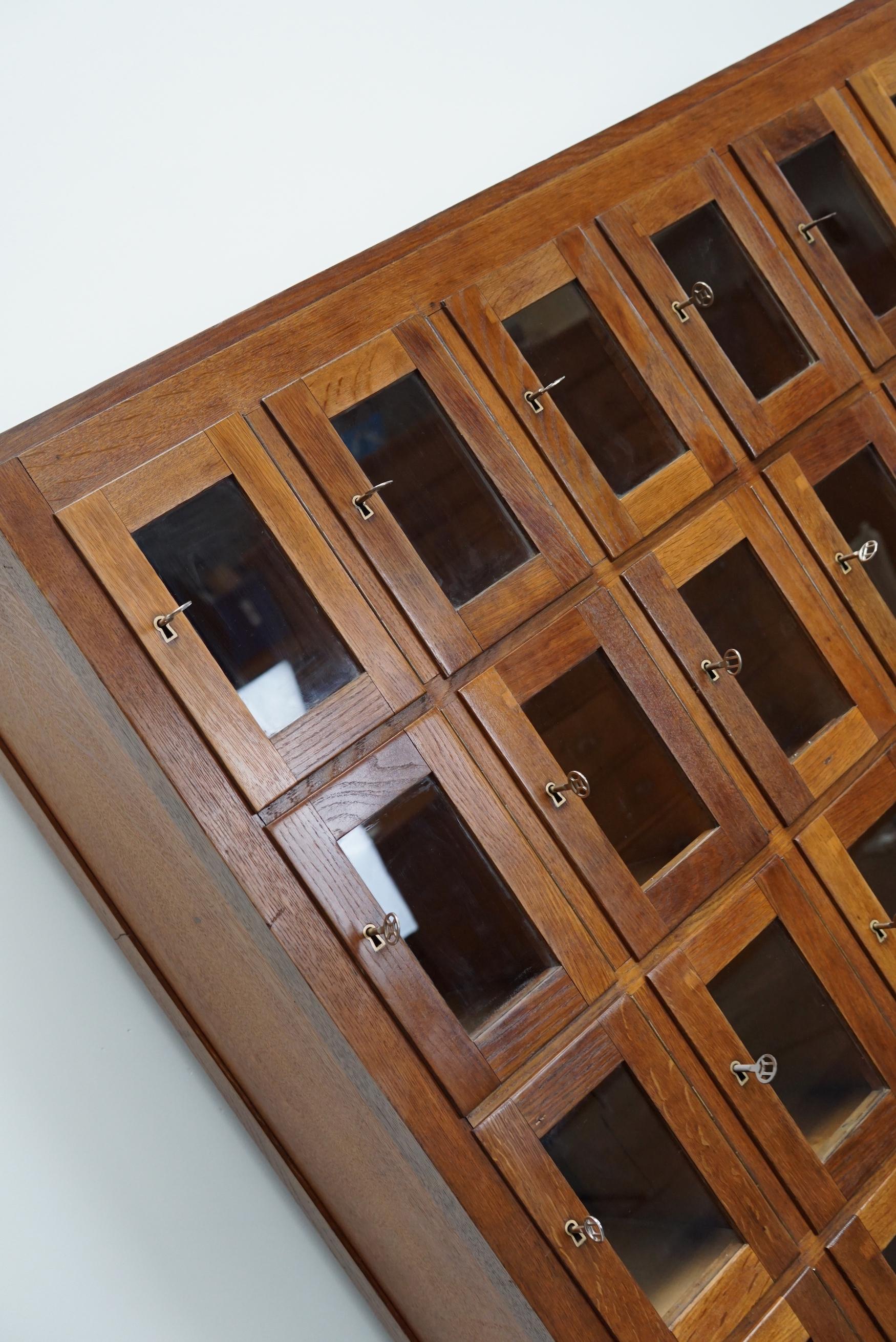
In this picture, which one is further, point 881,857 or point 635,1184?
point 881,857

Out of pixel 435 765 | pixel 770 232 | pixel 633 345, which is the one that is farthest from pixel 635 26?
pixel 435 765

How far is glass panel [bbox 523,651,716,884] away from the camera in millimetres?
1187

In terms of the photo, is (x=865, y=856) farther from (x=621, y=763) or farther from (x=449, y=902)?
(x=449, y=902)

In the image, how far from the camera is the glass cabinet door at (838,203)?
140 centimetres

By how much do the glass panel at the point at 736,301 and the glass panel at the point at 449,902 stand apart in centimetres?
66

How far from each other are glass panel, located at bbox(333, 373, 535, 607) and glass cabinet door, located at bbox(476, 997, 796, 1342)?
1.51 feet

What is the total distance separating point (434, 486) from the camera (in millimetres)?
1167

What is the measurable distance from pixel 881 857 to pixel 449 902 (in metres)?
0.59

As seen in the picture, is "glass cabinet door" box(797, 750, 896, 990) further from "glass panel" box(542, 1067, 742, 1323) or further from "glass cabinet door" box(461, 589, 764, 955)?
"glass panel" box(542, 1067, 742, 1323)

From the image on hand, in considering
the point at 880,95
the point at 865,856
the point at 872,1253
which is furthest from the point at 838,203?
the point at 872,1253

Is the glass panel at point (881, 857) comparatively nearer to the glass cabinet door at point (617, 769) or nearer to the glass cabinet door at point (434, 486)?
the glass cabinet door at point (617, 769)

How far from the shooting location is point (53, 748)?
1.22 meters

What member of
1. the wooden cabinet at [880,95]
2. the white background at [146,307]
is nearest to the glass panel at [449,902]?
the white background at [146,307]

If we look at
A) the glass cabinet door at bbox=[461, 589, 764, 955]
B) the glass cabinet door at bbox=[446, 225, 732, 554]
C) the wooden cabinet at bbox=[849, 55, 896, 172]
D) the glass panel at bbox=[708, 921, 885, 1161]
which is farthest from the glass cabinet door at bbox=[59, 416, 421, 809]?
the wooden cabinet at bbox=[849, 55, 896, 172]
